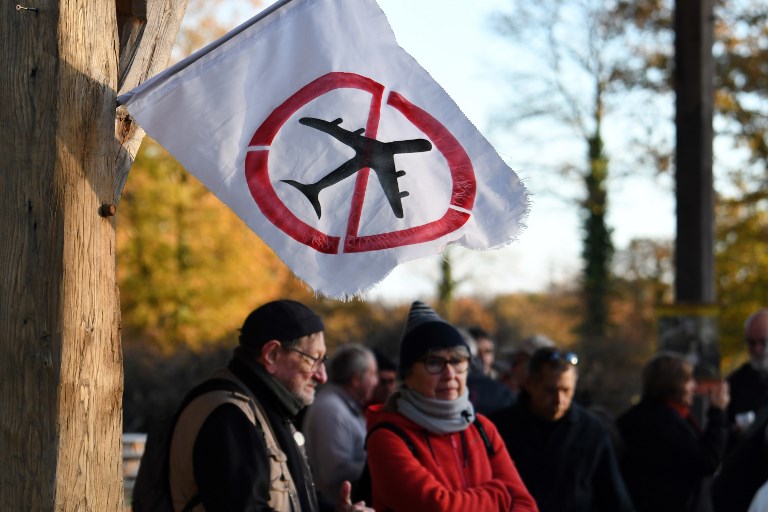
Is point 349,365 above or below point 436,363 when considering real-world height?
below

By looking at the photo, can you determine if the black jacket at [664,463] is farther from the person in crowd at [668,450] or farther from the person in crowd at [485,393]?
the person in crowd at [485,393]

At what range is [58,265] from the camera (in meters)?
3.29

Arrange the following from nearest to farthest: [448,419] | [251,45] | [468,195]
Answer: [251,45] < [468,195] < [448,419]

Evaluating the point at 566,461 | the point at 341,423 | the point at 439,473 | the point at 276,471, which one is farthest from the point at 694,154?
the point at 276,471

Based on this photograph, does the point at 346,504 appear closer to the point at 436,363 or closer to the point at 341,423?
the point at 436,363

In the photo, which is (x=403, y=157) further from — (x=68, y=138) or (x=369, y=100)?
(x=68, y=138)

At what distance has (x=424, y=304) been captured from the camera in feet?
17.6

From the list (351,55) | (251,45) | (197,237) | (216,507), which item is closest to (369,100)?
(351,55)

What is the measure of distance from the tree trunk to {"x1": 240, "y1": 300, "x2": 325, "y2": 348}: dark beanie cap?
0.91 m

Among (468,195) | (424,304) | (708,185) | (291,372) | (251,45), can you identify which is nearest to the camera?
(251,45)

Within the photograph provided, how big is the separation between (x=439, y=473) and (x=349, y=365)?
2.20m

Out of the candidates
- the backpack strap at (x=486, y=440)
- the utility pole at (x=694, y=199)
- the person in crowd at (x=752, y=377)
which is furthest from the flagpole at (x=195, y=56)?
the utility pole at (x=694, y=199)

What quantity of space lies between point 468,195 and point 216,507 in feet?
4.06

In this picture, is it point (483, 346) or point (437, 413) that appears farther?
point (483, 346)
